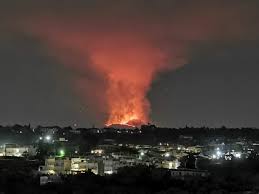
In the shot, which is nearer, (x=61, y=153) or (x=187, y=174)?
(x=187, y=174)

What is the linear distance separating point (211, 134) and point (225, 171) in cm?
4260

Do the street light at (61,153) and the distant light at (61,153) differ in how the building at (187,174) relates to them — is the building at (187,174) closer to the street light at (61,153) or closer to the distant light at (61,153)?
the street light at (61,153)

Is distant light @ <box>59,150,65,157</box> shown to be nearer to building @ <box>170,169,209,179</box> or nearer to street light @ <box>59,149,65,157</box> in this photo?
street light @ <box>59,149,65,157</box>

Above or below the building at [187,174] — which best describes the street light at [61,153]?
above

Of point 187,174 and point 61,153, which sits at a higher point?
point 61,153

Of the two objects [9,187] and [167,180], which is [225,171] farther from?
[9,187]

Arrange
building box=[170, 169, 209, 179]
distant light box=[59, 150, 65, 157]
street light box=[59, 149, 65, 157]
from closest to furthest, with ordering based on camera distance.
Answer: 1. building box=[170, 169, 209, 179]
2. street light box=[59, 149, 65, 157]
3. distant light box=[59, 150, 65, 157]

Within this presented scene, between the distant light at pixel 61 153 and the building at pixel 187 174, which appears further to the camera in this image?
the distant light at pixel 61 153

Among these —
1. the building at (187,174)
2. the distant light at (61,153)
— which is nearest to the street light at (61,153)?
the distant light at (61,153)

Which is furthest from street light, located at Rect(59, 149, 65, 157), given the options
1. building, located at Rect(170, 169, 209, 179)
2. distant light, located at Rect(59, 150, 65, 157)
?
building, located at Rect(170, 169, 209, 179)

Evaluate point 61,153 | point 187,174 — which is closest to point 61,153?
point 61,153

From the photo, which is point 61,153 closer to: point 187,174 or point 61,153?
point 61,153

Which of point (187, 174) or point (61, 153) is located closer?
point (187, 174)

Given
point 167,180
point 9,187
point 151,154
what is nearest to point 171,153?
point 151,154
